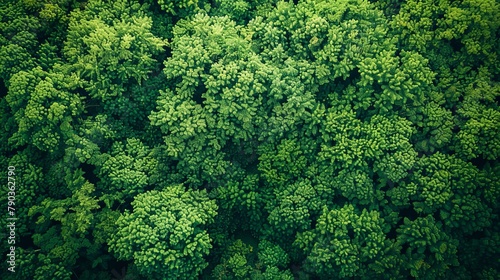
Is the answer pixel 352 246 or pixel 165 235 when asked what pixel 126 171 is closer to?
pixel 165 235

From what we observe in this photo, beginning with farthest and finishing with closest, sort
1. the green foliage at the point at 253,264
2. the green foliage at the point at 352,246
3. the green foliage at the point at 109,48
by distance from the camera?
the green foliage at the point at 253,264, the green foliage at the point at 109,48, the green foliage at the point at 352,246

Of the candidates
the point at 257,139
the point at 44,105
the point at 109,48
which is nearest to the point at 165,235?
the point at 257,139

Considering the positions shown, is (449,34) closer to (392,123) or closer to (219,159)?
(392,123)

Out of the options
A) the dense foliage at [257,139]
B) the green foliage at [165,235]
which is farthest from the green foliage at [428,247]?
the green foliage at [165,235]

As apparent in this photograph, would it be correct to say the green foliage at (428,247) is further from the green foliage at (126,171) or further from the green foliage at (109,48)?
the green foliage at (109,48)

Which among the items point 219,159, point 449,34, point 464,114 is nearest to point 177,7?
point 219,159

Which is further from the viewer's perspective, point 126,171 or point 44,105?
point 126,171

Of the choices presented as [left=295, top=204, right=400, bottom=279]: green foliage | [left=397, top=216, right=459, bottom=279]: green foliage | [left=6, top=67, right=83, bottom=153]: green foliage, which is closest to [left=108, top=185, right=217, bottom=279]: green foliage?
[left=6, top=67, right=83, bottom=153]: green foliage
